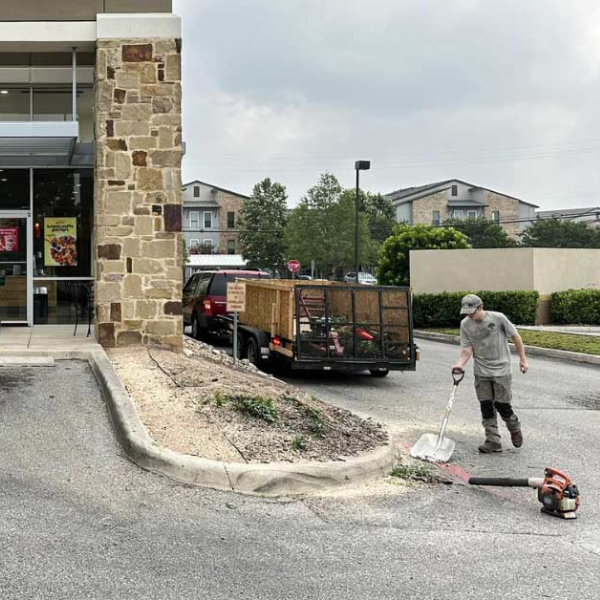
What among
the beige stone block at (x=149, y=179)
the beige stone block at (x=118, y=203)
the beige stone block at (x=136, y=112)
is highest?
the beige stone block at (x=136, y=112)

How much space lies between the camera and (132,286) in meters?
12.0

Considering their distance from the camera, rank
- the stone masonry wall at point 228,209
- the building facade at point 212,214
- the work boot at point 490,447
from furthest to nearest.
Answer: the stone masonry wall at point 228,209
the building facade at point 212,214
the work boot at point 490,447

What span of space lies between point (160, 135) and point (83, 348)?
11.7ft

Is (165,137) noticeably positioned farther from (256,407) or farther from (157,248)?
(256,407)

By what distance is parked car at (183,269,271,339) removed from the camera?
674 inches

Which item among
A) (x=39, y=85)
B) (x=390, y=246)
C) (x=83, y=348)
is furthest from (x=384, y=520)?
(x=390, y=246)

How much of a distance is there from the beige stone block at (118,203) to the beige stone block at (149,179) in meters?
0.27

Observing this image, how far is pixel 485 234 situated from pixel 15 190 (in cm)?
6551

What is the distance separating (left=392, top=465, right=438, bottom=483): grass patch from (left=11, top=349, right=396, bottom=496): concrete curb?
0.31 feet

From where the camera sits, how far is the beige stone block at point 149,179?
11.9 meters

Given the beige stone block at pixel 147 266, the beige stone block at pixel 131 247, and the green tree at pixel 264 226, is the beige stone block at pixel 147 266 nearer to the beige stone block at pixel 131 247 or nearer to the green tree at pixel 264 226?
the beige stone block at pixel 131 247

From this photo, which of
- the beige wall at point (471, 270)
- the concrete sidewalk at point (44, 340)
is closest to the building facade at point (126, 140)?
the concrete sidewalk at point (44, 340)

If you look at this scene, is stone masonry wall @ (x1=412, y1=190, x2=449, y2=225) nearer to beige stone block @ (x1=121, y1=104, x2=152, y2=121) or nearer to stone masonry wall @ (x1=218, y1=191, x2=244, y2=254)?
stone masonry wall @ (x1=218, y1=191, x2=244, y2=254)

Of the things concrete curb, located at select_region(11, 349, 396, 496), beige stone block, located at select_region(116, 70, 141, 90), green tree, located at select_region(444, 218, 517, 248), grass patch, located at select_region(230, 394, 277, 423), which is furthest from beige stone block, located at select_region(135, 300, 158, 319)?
green tree, located at select_region(444, 218, 517, 248)
